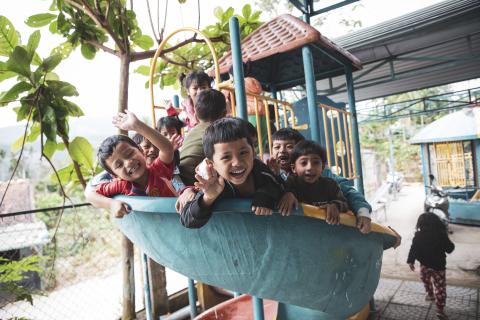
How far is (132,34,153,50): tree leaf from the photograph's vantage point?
326 centimetres

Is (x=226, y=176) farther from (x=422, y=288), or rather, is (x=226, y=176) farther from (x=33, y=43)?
(x=422, y=288)

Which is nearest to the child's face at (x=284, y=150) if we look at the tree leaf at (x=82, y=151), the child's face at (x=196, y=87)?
the child's face at (x=196, y=87)

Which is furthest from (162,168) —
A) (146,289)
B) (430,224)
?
(430,224)

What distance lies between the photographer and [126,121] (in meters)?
1.21

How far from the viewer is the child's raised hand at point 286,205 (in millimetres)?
1021

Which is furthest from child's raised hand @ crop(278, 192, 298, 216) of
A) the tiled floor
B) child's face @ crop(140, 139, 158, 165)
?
the tiled floor

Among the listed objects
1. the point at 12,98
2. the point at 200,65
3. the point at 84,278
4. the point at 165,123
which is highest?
the point at 200,65

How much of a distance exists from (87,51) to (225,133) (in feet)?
8.77

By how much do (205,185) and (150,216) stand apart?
38cm

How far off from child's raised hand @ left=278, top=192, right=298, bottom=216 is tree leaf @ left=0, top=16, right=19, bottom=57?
2315 millimetres

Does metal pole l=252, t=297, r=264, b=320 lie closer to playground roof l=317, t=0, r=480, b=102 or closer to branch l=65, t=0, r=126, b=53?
branch l=65, t=0, r=126, b=53

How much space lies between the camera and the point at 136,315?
337cm

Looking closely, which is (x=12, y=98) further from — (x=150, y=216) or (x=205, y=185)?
(x=205, y=185)

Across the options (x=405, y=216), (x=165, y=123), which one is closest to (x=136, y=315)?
(x=165, y=123)
